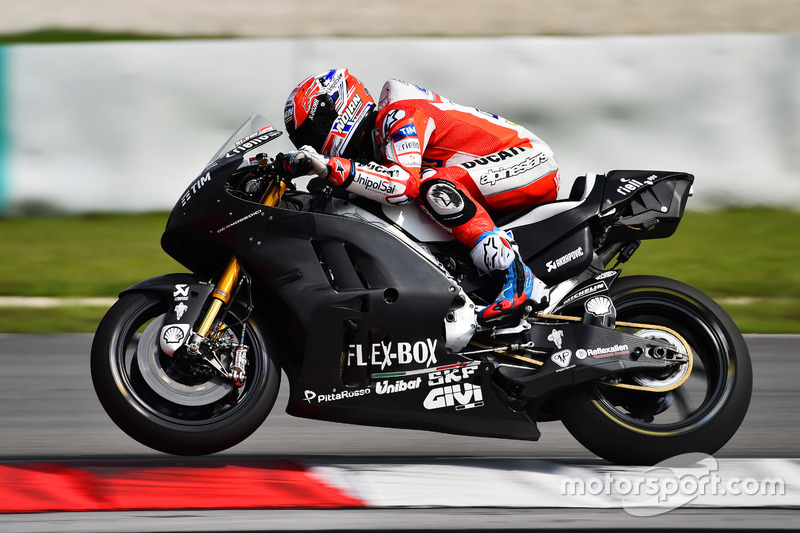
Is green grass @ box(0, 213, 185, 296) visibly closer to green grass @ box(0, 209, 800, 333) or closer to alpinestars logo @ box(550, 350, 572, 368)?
green grass @ box(0, 209, 800, 333)

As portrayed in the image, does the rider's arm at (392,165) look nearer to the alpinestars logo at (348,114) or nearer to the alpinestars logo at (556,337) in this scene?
the alpinestars logo at (348,114)

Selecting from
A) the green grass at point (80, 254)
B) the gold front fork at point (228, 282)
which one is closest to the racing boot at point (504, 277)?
the gold front fork at point (228, 282)

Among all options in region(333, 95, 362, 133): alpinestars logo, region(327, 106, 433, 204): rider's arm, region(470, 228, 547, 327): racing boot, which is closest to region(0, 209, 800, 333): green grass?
region(470, 228, 547, 327): racing boot

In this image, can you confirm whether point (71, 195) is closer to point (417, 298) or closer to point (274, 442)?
point (274, 442)

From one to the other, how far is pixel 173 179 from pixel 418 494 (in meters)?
6.95

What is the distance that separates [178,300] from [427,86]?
641cm

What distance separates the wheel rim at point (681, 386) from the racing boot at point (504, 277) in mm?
453

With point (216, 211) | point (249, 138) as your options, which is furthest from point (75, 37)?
point (216, 211)

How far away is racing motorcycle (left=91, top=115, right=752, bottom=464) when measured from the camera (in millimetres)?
4102

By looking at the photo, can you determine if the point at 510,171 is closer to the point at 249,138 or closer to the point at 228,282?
the point at 249,138

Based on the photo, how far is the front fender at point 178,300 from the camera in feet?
13.2

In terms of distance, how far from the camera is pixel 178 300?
4105mm

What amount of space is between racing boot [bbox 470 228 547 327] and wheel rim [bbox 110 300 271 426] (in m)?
0.93

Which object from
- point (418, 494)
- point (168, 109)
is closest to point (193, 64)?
point (168, 109)
